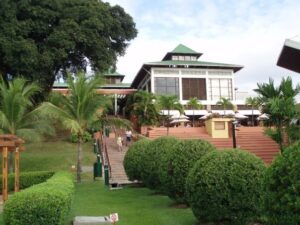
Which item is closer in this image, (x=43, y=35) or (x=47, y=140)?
(x=43, y=35)

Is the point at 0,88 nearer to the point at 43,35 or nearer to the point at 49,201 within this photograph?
the point at 43,35

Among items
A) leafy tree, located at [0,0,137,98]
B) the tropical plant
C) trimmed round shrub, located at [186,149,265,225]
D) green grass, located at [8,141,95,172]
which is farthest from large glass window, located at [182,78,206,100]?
trimmed round shrub, located at [186,149,265,225]

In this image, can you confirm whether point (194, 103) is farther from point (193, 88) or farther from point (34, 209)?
point (34, 209)

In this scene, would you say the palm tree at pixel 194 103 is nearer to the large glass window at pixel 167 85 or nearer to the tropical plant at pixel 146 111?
the large glass window at pixel 167 85

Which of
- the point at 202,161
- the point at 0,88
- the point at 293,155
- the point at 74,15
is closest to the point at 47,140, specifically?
the point at 74,15

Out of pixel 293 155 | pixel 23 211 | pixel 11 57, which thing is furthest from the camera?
pixel 11 57

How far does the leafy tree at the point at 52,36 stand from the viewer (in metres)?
31.6

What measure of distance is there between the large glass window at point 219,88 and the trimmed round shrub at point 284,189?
4533 centimetres

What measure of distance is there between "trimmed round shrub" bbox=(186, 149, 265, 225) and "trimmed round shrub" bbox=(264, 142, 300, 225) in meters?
3.15

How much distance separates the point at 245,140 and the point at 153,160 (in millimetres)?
16805

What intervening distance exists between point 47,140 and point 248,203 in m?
30.1

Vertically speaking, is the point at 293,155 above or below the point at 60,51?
below

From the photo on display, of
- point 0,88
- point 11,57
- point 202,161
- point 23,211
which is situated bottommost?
point 23,211

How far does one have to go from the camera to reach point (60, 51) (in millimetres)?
32781
